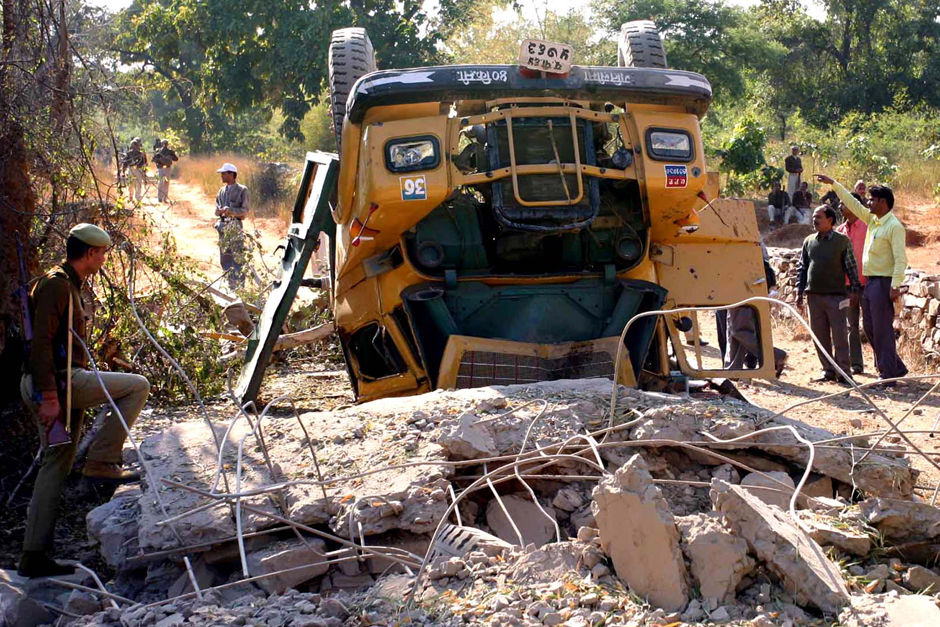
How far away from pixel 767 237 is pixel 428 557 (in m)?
16.9

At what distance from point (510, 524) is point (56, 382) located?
2.27 metres

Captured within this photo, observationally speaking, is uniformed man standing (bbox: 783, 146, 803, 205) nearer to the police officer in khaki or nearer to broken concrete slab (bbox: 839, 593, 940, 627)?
the police officer in khaki

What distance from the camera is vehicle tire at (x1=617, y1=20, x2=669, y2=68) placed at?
780 centimetres

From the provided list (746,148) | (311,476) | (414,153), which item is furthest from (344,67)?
(746,148)

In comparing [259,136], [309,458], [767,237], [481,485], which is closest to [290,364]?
[309,458]

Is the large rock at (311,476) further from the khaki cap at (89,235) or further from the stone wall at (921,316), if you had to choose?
the stone wall at (921,316)

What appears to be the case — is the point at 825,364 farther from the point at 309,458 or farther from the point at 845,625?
the point at 845,625

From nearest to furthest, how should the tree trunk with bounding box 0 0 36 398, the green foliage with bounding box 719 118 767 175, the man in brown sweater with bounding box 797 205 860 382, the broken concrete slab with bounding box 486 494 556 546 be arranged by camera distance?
the broken concrete slab with bounding box 486 494 556 546 < the tree trunk with bounding box 0 0 36 398 < the man in brown sweater with bounding box 797 205 860 382 < the green foliage with bounding box 719 118 767 175

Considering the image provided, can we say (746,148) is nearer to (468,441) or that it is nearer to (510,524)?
(468,441)

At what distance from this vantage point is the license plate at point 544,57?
6.21 meters

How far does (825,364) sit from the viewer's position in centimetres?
946

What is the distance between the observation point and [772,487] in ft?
13.6

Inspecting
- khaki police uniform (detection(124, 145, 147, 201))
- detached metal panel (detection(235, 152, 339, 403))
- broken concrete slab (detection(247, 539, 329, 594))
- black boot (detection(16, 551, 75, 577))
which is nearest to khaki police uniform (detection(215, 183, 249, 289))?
khaki police uniform (detection(124, 145, 147, 201))

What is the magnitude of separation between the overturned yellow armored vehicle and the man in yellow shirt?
2513 mm
